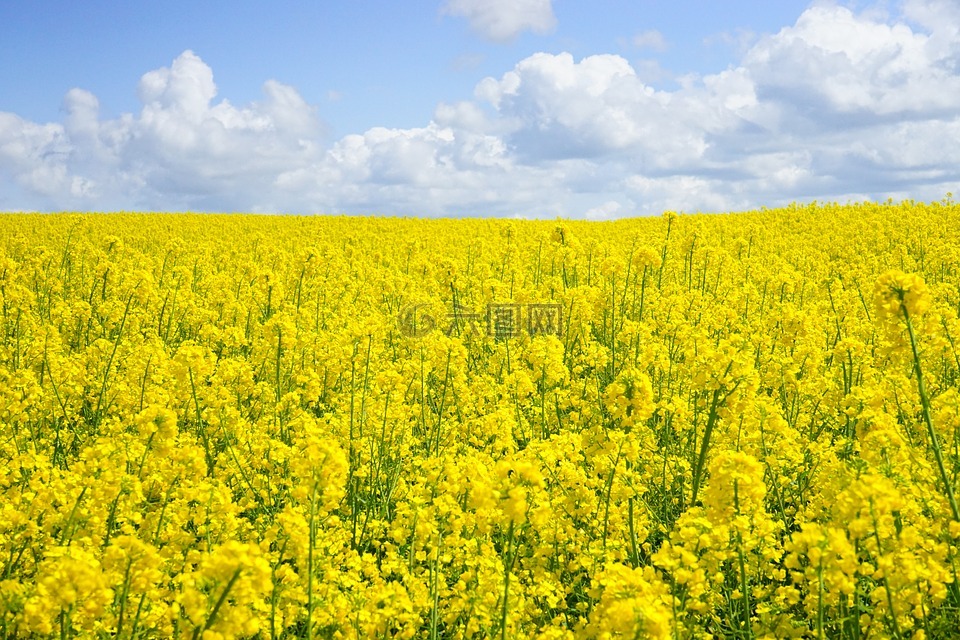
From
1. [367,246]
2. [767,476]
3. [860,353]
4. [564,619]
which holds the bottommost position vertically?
[564,619]

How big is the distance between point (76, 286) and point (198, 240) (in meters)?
8.02

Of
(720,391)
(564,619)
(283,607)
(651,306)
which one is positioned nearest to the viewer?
(283,607)

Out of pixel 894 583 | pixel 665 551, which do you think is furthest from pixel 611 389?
pixel 894 583

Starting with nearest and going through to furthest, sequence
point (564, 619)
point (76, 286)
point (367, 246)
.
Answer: point (564, 619) → point (76, 286) → point (367, 246)

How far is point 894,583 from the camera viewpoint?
104 inches

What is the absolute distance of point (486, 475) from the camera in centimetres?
308

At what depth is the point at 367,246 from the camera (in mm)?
18359

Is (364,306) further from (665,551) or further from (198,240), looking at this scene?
(198,240)

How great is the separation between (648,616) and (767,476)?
107 inches

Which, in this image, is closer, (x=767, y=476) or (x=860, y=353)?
(x=767, y=476)

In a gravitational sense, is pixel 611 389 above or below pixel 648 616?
above

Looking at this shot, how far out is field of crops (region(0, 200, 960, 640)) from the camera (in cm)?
266

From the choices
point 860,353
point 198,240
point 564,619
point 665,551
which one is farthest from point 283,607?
point 198,240

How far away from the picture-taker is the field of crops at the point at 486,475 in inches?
105
